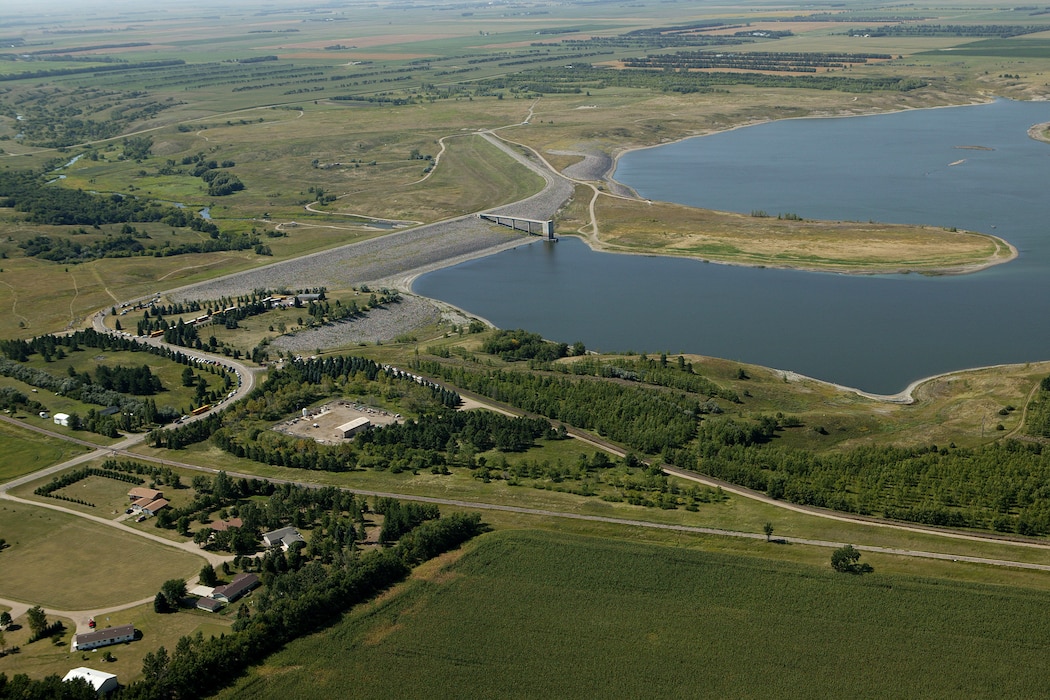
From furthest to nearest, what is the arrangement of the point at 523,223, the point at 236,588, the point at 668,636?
the point at 523,223, the point at 236,588, the point at 668,636

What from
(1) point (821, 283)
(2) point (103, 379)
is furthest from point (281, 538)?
(1) point (821, 283)

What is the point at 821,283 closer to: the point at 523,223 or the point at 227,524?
the point at 523,223

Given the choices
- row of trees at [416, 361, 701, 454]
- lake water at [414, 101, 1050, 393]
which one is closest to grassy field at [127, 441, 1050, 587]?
row of trees at [416, 361, 701, 454]

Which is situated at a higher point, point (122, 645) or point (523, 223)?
point (523, 223)

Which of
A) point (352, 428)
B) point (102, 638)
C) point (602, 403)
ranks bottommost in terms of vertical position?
point (102, 638)

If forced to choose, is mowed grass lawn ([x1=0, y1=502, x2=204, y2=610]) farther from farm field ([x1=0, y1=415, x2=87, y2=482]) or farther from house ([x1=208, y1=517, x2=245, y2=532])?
farm field ([x1=0, y1=415, x2=87, y2=482])

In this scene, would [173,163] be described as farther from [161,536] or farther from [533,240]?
[161,536]
